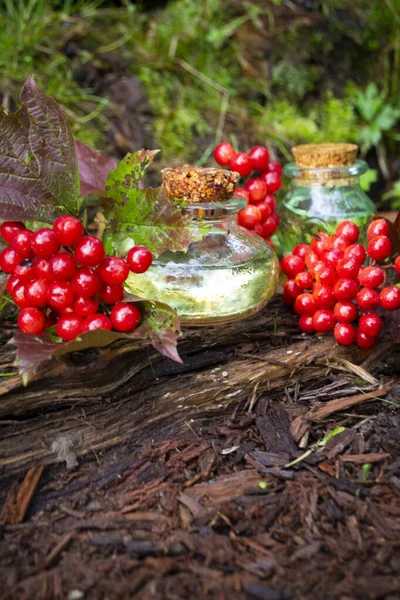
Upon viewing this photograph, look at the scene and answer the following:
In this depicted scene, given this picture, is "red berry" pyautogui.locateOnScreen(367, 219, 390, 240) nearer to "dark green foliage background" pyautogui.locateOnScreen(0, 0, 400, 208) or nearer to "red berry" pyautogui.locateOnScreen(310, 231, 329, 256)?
"red berry" pyautogui.locateOnScreen(310, 231, 329, 256)

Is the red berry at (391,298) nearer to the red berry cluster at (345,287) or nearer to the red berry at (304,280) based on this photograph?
the red berry cluster at (345,287)

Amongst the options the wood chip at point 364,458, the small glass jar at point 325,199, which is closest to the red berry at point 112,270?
the wood chip at point 364,458

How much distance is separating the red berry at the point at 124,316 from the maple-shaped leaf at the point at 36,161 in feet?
0.95

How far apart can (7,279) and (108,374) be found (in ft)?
1.07

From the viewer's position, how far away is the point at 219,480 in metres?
1.34

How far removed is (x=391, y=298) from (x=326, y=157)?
59 centimetres

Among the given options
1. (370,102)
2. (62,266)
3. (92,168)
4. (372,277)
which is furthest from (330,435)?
(370,102)

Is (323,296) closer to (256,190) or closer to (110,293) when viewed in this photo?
(256,190)

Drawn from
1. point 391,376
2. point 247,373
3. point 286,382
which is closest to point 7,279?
point 247,373

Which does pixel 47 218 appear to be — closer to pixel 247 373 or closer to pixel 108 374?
pixel 108 374

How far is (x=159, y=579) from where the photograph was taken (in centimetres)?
107

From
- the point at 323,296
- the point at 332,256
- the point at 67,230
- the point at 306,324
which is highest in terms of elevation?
the point at 67,230

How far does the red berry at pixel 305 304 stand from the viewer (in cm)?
170

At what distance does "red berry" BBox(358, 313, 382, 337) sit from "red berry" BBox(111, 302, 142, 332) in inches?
24.8
